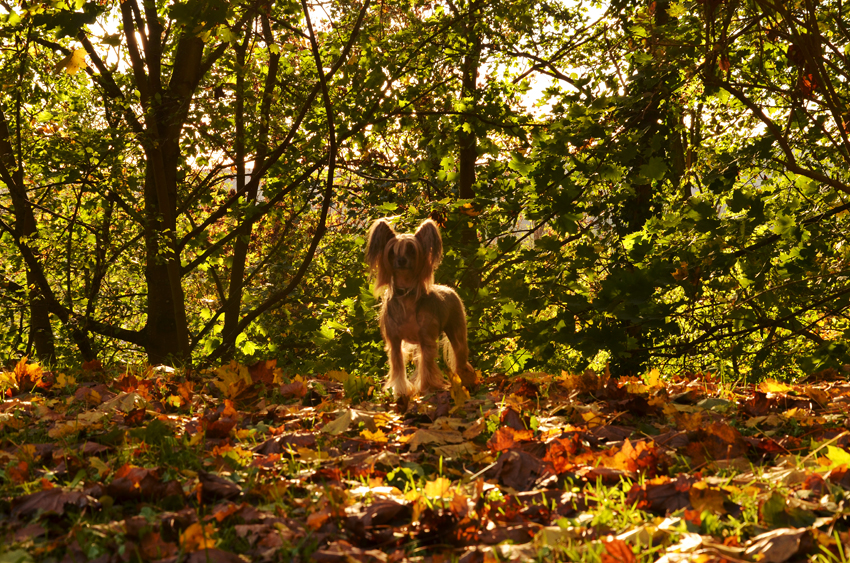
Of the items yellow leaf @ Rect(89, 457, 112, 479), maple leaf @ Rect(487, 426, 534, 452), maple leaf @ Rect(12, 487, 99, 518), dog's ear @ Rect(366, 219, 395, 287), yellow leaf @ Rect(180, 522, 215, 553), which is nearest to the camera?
yellow leaf @ Rect(180, 522, 215, 553)

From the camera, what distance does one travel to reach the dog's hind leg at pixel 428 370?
202 inches

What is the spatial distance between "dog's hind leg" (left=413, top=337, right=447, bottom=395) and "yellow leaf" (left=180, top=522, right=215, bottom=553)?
3.24 meters

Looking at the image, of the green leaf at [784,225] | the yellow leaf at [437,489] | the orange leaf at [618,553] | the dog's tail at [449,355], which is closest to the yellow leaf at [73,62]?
the yellow leaf at [437,489]

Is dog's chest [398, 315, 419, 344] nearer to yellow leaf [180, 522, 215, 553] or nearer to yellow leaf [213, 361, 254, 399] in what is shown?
yellow leaf [213, 361, 254, 399]

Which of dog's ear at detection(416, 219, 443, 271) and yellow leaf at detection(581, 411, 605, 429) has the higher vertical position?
dog's ear at detection(416, 219, 443, 271)

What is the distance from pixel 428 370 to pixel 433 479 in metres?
2.74

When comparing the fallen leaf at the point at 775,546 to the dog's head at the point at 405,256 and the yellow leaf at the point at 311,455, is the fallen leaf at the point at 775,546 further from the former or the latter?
the dog's head at the point at 405,256

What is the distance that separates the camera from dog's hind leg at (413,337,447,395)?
5.13 metres

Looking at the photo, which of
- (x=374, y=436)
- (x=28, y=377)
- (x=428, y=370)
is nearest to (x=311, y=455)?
(x=374, y=436)

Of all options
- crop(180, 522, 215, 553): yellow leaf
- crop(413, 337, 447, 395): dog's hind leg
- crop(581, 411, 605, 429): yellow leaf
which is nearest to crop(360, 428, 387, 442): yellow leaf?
crop(581, 411, 605, 429): yellow leaf

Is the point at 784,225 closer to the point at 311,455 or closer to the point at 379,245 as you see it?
the point at 379,245

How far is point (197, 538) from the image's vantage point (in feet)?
6.09

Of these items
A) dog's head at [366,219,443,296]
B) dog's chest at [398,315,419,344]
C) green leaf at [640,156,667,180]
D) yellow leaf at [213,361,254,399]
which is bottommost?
yellow leaf at [213,361,254,399]

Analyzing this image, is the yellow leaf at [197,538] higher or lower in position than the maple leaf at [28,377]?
lower
